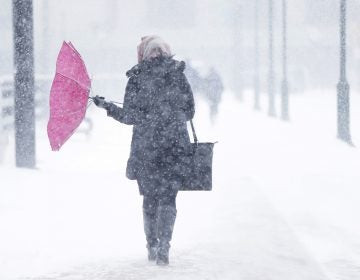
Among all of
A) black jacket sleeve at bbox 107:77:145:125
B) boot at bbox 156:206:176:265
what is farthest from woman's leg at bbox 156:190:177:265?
black jacket sleeve at bbox 107:77:145:125

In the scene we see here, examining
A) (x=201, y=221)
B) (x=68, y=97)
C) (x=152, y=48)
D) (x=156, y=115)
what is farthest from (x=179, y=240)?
(x=152, y=48)

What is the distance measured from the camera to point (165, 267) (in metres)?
5.87

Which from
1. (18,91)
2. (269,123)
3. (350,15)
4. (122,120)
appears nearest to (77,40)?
(350,15)

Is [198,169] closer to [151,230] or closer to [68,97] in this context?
[151,230]

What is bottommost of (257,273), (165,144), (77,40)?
(257,273)

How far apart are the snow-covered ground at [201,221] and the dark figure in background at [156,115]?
71 centimetres

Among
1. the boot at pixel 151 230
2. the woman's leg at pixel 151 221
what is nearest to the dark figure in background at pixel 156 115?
the woman's leg at pixel 151 221

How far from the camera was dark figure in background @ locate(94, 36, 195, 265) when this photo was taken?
5.67 m

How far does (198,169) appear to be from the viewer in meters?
5.86

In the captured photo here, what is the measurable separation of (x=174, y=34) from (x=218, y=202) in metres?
59.7

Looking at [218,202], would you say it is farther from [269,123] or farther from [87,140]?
[269,123]

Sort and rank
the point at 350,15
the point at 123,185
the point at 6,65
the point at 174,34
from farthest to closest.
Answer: the point at 174,34 → the point at 6,65 → the point at 350,15 → the point at 123,185

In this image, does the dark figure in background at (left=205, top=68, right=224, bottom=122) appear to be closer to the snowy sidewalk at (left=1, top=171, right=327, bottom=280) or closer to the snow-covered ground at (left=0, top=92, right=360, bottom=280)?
the snow-covered ground at (left=0, top=92, right=360, bottom=280)

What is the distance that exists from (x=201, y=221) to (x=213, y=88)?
13750 millimetres
